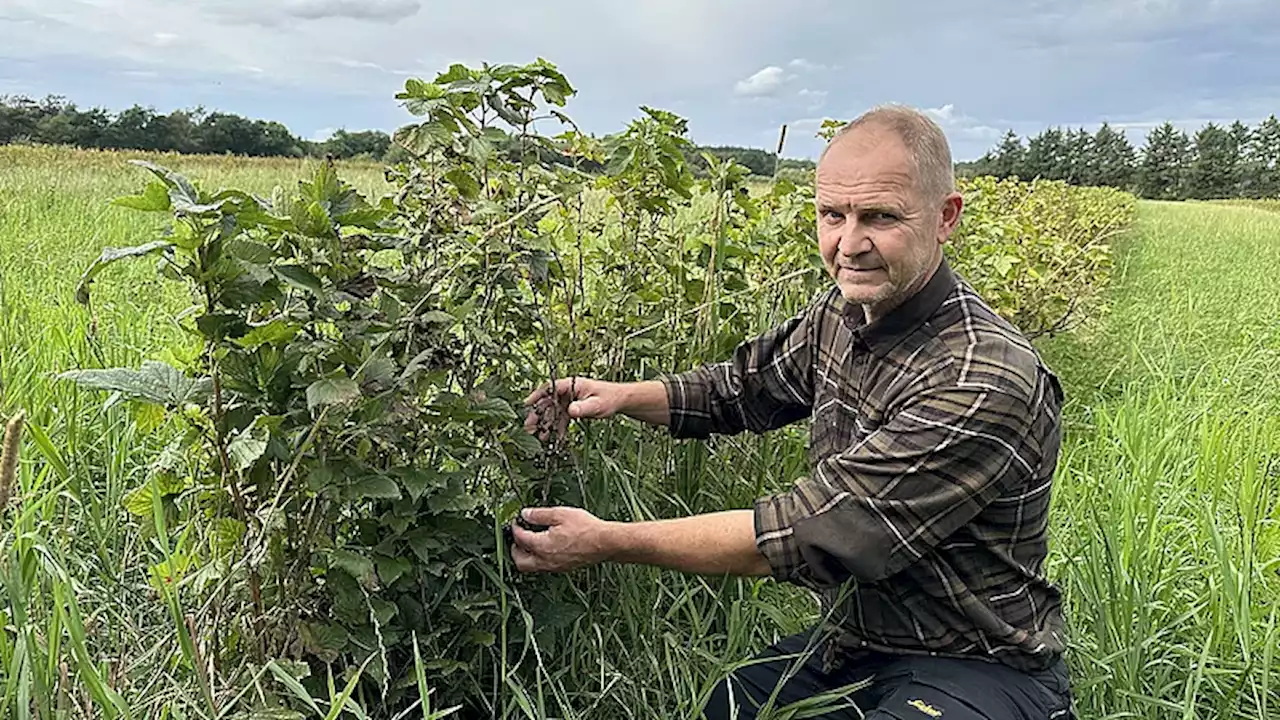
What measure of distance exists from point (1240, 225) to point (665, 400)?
22598mm

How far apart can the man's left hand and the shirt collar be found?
69 centimetres

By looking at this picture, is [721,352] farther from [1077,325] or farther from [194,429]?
[1077,325]

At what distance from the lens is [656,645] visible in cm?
215

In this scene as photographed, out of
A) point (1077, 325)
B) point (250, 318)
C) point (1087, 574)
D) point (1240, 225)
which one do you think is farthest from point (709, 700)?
point (1240, 225)

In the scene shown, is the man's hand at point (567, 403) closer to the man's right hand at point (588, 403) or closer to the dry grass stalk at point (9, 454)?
the man's right hand at point (588, 403)

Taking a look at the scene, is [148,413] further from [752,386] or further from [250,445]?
[752,386]

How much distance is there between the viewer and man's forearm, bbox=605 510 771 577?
1.75m

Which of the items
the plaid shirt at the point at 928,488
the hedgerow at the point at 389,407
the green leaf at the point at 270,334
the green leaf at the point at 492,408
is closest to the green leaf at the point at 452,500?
the hedgerow at the point at 389,407

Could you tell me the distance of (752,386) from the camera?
7.72 ft

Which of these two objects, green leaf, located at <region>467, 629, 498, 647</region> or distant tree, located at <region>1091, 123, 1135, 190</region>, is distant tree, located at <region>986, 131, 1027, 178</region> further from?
green leaf, located at <region>467, 629, 498, 647</region>

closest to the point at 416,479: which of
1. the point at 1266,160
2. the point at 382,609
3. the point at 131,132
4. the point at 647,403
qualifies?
the point at 382,609

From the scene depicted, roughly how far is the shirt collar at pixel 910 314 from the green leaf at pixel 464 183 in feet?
2.73

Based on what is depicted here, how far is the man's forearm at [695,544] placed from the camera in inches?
69.0

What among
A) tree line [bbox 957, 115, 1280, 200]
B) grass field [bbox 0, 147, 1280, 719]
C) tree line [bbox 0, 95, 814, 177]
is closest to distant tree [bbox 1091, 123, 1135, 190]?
tree line [bbox 957, 115, 1280, 200]
